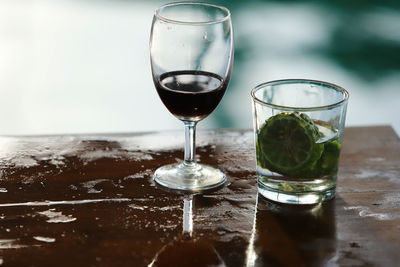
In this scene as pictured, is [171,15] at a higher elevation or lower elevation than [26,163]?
higher

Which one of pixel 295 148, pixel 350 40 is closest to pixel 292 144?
pixel 295 148

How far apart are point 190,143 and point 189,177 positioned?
5 cm

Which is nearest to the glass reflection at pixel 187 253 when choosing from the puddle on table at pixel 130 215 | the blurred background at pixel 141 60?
the puddle on table at pixel 130 215

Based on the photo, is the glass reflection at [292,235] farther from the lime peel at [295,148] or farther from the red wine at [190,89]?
the red wine at [190,89]

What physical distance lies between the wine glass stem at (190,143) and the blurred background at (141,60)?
4.47 ft

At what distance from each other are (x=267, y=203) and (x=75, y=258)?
0.27 metres

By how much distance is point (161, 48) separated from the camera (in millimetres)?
832

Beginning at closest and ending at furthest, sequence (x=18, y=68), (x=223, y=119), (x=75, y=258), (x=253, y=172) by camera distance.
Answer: (x=75, y=258) < (x=253, y=172) < (x=223, y=119) < (x=18, y=68)

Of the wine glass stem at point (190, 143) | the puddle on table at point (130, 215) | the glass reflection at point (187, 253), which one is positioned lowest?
the glass reflection at point (187, 253)

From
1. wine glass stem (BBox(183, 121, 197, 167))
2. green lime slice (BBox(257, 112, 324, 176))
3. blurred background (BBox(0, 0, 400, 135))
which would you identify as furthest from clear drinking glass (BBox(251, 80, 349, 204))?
blurred background (BBox(0, 0, 400, 135))

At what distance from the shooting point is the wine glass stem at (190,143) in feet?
2.91

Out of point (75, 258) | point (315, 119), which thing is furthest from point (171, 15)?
point (75, 258)

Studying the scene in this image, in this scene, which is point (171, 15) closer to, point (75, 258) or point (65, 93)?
point (75, 258)

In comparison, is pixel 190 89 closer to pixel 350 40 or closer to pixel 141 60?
pixel 141 60
